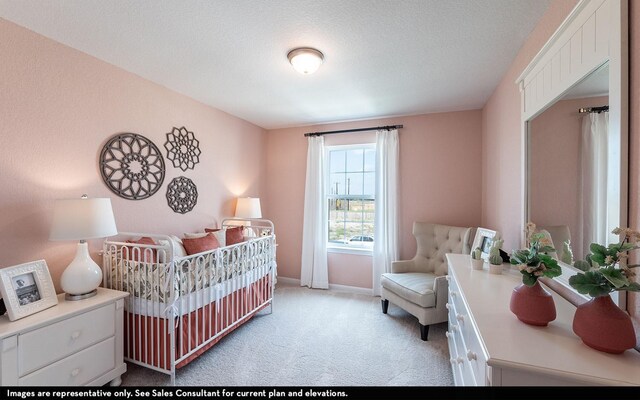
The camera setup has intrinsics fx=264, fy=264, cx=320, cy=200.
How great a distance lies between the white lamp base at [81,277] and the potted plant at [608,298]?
8.46 feet

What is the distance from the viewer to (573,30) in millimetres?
1232

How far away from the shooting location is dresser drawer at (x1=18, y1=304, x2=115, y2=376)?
1414 millimetres

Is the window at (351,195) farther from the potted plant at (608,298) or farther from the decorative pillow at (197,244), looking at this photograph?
the potted plant at (608,298)

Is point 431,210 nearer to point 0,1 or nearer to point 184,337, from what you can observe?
point 184,337

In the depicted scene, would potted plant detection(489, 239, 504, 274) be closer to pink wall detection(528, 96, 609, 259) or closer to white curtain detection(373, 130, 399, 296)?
pink wall detection(528, 96, 609, 259)

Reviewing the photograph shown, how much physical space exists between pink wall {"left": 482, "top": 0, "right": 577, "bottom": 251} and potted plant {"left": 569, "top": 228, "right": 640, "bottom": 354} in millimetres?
1089

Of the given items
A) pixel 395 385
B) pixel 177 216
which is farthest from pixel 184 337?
pixel 395 385

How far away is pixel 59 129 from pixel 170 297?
146 cm

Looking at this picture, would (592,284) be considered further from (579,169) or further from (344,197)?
(344,197)

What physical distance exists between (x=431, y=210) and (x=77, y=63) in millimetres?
3750

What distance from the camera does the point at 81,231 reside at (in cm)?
170

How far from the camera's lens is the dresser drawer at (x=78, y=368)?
1.47m

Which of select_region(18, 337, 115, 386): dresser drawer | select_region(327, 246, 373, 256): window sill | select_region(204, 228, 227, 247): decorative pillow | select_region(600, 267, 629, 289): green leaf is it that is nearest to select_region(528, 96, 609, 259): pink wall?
select_region(600, 267, 629, 289): green leaf

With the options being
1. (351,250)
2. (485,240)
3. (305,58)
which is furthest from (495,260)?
(351,250)
